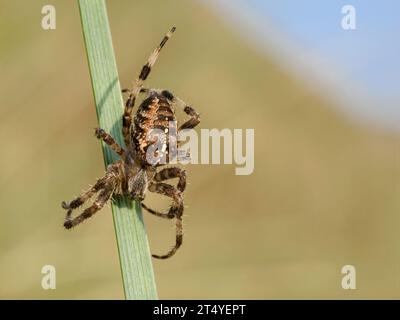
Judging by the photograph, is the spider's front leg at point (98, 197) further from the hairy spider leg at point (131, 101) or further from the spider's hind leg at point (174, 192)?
the spider's hind leg at point (174, 192)

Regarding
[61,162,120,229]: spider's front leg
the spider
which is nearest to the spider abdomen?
the spider

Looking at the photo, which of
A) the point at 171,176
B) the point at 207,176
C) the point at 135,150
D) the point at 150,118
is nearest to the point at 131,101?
the point at 150,118

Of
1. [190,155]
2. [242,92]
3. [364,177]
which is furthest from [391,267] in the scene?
[190,155]

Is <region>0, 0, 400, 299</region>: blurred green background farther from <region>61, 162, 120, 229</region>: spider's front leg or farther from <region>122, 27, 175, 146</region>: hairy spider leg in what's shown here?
<region>122, 27, 175, 146</region>: hairy spider leg

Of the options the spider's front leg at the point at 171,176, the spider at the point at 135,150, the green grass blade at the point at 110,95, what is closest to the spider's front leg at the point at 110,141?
the spider at the point at 135,150

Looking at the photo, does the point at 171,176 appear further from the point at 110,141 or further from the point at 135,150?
the point at 110,141

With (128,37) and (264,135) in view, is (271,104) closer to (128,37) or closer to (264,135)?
(264,135)

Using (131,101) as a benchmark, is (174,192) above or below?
below
